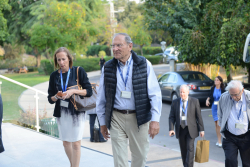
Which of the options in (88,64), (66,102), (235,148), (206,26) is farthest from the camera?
(88,64)

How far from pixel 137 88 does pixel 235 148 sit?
6.47 ft

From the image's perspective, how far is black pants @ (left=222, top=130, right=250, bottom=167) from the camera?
14.9 ft

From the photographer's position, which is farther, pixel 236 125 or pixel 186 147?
pixel 186 147

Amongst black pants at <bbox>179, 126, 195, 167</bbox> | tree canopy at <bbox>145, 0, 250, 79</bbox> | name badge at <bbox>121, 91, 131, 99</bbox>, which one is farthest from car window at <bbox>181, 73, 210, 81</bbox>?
name badge at <bbox>121, 91, 131, 99</bbox>

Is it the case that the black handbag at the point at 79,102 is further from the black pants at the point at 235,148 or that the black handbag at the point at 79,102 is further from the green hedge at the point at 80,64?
the green hedge at the point at 80,64

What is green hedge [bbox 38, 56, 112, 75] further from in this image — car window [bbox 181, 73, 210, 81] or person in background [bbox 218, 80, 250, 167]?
person in background [bbox 218, 80, 250, 167]

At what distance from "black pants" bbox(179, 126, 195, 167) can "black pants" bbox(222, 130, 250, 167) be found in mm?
782

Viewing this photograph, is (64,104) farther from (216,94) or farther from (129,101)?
(216,94)

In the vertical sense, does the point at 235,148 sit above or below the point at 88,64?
above

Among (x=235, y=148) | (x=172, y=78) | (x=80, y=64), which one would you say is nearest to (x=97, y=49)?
(x=80, y=64)

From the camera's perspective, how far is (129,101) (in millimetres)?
3561

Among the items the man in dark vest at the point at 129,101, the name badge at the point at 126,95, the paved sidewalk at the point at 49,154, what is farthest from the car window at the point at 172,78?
the name badge at the point at 126,95

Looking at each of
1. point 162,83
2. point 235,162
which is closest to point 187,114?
point 235,162

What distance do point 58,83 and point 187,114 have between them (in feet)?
7.26
